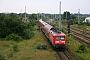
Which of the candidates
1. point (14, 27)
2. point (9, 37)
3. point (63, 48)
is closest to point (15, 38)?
point (9, 37)

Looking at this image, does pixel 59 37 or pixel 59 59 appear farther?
pixel 59 37

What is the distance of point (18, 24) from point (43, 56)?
1869cm

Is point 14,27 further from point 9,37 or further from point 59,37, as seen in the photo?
point 59,37

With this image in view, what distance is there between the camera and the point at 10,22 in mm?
38156

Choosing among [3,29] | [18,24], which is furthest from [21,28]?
[3,29]

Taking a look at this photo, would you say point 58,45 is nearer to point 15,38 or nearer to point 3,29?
point 15,38

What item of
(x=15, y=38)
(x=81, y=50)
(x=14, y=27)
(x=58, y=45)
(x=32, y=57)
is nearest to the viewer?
(x=32, y=57)

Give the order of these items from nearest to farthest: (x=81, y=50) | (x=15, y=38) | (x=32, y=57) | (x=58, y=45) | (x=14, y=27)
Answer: (x=32, y=57) < (x=81, y=50) < (x=58, y=45) < (x=15, y=38) < (x=14, y=27)

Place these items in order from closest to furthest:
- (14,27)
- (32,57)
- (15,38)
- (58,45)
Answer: (32,57), (58,45), (15,38), (14,27)

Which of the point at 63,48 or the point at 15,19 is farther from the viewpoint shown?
the point at 15,19

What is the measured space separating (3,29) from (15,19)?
3290mm

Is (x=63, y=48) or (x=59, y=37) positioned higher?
(x=59, y=37)

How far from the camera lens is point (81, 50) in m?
22.9

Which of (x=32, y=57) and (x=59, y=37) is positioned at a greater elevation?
(x=59, y=37)
